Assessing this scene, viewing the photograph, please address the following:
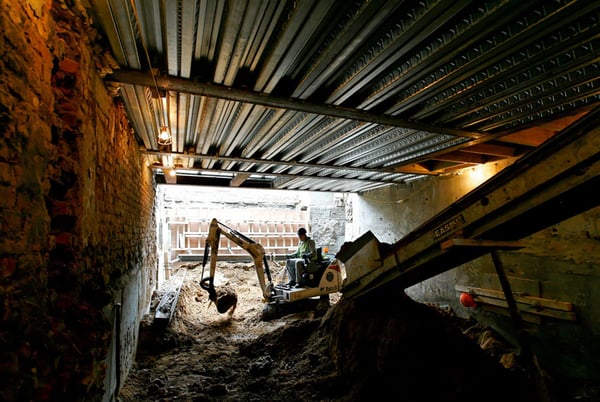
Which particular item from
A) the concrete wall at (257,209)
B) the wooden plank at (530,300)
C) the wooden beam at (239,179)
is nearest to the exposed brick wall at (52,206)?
the wooden beam at (239,179)

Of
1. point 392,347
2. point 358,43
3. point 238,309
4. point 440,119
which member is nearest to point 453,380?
point 392,347

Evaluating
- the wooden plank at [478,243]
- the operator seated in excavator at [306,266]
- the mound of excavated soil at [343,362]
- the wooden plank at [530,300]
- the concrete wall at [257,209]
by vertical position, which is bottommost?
the mound of excavated soil at [343,362]

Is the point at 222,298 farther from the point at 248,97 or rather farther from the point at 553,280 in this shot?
the point at 553,280

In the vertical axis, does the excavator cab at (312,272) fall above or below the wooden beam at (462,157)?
below

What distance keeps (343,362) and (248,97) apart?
10.2 feet

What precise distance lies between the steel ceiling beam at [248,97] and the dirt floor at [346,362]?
6.70 ft

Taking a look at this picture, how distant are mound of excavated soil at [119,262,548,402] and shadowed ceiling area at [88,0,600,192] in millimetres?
2292

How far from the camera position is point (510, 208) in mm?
2188

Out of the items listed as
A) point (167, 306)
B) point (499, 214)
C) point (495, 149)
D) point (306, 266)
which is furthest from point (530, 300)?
point (167, 306)

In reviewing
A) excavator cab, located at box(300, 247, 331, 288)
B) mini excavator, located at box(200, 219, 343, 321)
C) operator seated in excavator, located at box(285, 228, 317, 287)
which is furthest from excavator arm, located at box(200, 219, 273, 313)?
excavator cab, located at box(300, 247, 331, 288)

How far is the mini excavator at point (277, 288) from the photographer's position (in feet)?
21.6

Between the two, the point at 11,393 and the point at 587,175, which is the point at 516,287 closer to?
the point at 587,175

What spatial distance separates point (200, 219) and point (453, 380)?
A: 34.0 feet

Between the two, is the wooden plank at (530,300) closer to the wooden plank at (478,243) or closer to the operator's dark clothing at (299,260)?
the wooden plank at (478,243)
